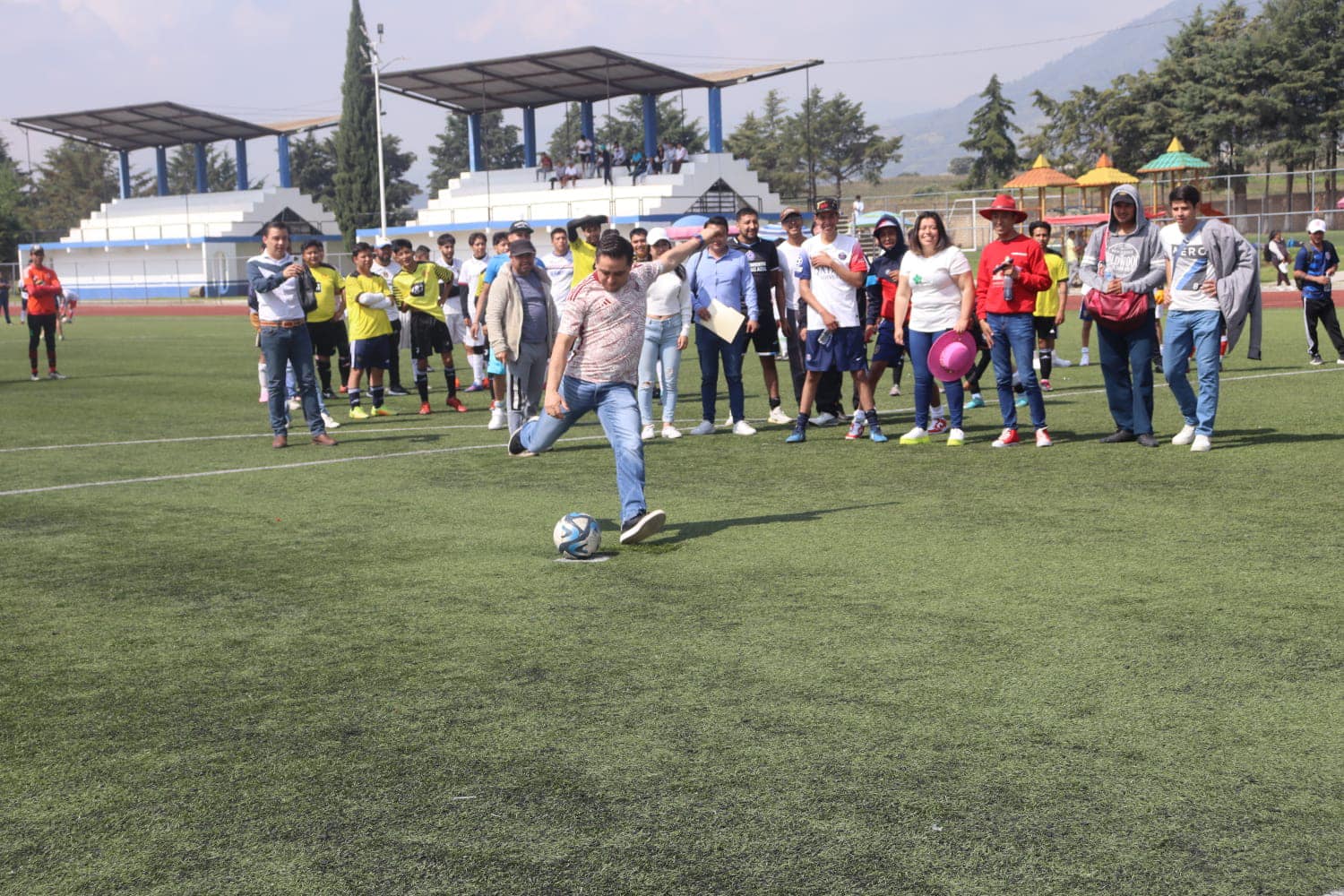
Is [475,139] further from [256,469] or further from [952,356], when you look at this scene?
[952,356]

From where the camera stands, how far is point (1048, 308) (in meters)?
16.1

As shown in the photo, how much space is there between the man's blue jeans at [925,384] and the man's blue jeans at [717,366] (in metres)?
1.70

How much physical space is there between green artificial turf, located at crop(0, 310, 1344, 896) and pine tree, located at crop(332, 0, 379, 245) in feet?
229

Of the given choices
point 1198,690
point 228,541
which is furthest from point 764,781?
point 228,541

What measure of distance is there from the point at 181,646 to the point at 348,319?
32.3 feet

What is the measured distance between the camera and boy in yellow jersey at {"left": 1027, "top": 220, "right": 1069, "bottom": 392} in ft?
52.8

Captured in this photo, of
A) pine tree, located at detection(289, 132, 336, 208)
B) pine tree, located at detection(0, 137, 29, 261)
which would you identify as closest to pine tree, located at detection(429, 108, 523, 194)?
pine tree, located at detection(289, 132, 336, 208)

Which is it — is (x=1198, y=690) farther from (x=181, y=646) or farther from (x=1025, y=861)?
(x=181, y=646)

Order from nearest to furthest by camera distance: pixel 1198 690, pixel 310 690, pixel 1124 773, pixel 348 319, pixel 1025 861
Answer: pixel 1025 861 → pixel 1124 773 → pixel 1198 690 → pixel 310 690 → pixel 348 319

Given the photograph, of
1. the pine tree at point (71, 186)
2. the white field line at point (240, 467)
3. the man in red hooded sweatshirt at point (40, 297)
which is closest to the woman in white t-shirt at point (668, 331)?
the white field line at point (240, 467)

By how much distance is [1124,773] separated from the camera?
4.27 m

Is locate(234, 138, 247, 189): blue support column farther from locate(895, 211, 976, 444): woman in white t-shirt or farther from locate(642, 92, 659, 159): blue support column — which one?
locate(895, 211, 976, 444): woman in white t-shirt

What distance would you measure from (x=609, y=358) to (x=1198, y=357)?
5.40 meters

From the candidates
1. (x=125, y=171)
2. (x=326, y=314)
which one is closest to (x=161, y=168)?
(x=125, y=171)
